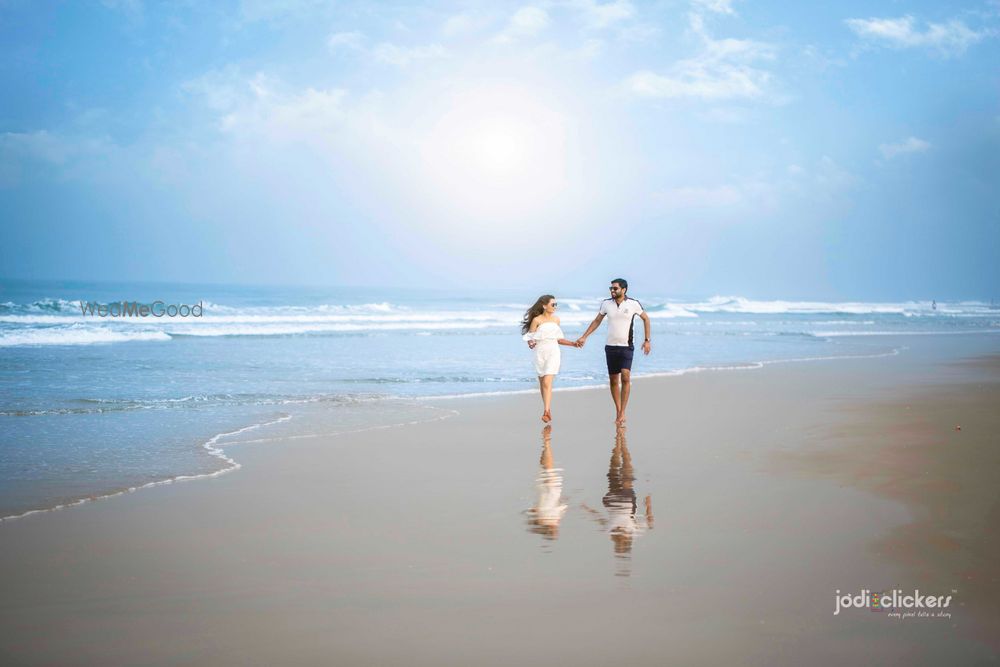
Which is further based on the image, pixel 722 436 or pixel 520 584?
pixel 722 436

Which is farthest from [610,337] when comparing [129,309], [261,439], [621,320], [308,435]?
[129,309]

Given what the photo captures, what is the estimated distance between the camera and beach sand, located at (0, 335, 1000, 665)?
11.5 feet

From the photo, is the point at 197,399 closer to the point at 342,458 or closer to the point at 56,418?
the point at 56,418

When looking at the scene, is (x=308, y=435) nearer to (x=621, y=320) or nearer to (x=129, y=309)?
(x=621, y=320)

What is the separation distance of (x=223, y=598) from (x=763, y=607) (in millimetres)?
2695

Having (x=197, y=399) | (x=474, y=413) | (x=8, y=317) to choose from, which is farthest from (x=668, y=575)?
(x=8, y=317)

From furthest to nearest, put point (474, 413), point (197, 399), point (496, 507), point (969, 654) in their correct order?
point (197, 399)
point (474, 413)
point (496, 507)
point (969, 654)

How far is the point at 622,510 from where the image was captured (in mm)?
5777

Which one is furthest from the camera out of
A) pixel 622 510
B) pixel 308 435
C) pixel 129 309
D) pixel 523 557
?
pixel 129 309

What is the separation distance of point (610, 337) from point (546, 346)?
2.92 ft

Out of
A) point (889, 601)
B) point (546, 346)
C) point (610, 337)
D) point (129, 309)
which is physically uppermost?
point (129, 309)

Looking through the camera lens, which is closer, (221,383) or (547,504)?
(547,504)

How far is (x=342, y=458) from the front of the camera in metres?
7.75

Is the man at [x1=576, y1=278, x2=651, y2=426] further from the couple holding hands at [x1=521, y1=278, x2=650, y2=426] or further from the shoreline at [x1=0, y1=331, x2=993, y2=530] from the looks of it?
the shoreline at [x1=0, y1=331, x2=993, y2=530]
